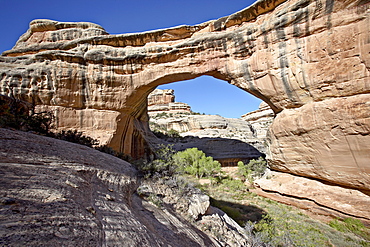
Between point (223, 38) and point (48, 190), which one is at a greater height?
point (223, 38)

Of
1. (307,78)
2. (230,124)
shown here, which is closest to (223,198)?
(307,78)

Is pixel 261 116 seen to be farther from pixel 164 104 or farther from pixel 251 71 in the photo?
pixel 251 71

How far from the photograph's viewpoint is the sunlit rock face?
754 cm

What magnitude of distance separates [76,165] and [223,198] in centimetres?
769

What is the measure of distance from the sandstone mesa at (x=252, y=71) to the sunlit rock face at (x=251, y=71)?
4 cm

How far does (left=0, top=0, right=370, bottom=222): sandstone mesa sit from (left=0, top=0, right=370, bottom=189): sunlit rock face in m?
0.04

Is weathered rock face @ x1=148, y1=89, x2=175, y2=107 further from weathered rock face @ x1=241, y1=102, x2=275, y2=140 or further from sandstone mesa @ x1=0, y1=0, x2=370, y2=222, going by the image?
sandstone mesa @ x1=0, y1=0, x2=370, y2=222

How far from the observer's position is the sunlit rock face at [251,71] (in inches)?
297

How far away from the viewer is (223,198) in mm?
9750

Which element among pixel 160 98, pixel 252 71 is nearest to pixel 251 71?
pixel 252 71

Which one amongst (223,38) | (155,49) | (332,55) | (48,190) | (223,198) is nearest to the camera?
(48,190)

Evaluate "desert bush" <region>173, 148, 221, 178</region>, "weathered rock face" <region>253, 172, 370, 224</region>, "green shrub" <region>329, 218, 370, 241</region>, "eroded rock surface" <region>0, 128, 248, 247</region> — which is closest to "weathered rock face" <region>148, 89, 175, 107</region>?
"desert bush" <region>173, 148, 221, 178</region>

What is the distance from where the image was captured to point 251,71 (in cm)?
1014

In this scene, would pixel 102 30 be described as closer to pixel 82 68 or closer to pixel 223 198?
pixel 82 68
